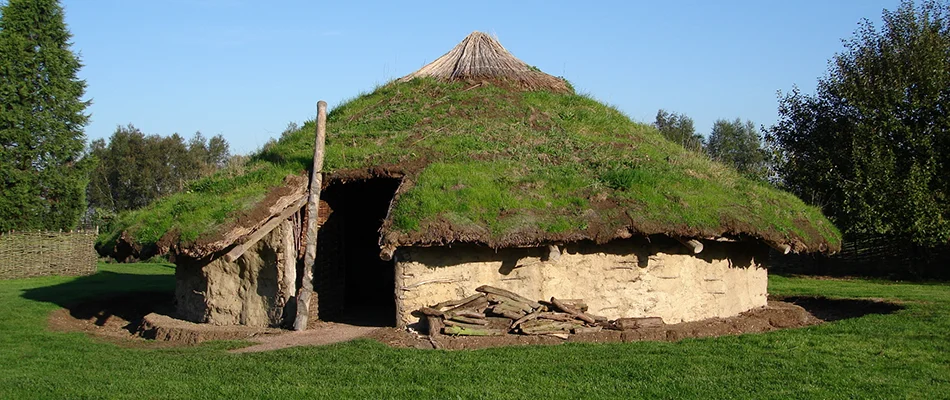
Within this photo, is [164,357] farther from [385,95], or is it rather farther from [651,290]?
[385,95]

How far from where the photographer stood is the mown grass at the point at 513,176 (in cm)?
1173

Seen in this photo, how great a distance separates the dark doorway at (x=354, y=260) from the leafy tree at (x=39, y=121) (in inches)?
804

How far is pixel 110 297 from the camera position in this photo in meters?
18.1

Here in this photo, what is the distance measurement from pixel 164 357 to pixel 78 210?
2644cm

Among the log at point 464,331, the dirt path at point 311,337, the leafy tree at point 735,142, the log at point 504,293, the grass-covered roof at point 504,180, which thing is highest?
the leafy tree at point 735,142

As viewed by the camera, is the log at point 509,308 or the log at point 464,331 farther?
the log at point 509,308

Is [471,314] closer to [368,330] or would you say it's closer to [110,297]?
[368,330]

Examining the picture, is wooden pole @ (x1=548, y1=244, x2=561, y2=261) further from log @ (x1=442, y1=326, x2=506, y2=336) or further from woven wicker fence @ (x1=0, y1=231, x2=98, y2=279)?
woven wicker fence @ (x1=0, y1=231, x2=98, y2=279)

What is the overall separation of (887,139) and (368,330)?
60.5 feet

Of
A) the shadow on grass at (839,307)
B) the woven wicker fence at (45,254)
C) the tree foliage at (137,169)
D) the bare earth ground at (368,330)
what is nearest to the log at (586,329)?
the bare earth ground at (368,330)

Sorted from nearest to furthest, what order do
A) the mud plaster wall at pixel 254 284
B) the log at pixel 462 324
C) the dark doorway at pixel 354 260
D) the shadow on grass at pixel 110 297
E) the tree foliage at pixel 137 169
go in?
the log at pixel 462 324 → the mud plaster wall at pixel 254 284 → the dark doorway at pixel 354 260 → the shadow on grass at pixel 110 297 → the tree foliage at pixel 137 169

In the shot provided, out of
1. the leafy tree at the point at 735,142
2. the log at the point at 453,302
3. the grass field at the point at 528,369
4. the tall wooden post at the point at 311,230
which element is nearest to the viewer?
the grass field at the point at 528,369

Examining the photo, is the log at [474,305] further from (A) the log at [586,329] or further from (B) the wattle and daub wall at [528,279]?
(A) the log at [586,329]

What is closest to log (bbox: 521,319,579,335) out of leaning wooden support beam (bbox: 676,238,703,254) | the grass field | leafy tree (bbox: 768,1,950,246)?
the grass field
